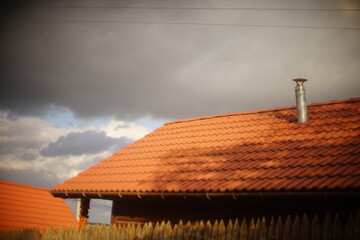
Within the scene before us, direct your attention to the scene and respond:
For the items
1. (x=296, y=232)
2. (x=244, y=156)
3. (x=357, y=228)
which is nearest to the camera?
(x=357, y=228)

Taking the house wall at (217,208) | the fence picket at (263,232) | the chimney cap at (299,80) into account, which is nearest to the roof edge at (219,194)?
the house wall at (217,208)

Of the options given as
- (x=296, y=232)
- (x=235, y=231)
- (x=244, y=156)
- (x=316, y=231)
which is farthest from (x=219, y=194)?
(x=316, y=231)

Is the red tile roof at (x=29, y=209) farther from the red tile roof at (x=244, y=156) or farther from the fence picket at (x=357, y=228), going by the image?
the fence picket at (x=357, y=228)

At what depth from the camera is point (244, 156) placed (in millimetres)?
8539

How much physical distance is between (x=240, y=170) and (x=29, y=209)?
49.2ft

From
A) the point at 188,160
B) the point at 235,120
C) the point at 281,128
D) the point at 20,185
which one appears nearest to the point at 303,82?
the point at 281,128

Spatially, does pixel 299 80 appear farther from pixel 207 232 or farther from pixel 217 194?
pixel 207 232

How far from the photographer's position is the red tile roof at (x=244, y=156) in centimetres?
679

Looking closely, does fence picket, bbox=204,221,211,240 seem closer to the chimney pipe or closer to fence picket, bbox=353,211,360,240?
fence picket, bbox=353,211,360,240

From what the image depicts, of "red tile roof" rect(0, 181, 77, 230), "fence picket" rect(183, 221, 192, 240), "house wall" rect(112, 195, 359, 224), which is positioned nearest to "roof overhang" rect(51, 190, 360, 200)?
"house wall" rect(112, 195, 359, 224)

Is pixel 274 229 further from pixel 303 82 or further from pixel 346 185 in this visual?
pixel 303 82

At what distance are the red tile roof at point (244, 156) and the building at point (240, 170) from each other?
20 millimetres

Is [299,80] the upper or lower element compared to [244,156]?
upper

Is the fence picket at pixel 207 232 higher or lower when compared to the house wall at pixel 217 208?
lower
